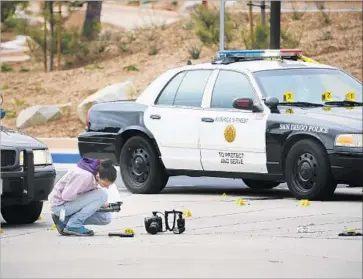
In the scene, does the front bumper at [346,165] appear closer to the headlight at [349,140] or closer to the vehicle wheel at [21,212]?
the headlight at [349,140]

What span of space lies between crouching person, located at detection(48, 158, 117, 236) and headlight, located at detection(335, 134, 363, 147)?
9.74 feet

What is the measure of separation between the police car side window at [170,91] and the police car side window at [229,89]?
0.55 meters

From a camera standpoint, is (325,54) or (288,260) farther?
(325,54)

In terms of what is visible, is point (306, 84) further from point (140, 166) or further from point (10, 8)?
point (10, 8)

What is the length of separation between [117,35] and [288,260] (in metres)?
20.1

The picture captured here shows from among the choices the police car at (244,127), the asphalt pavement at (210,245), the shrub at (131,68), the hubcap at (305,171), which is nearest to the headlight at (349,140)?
the police car at (244,127)

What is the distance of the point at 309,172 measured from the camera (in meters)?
13.6

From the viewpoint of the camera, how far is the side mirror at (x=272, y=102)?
46.1ft

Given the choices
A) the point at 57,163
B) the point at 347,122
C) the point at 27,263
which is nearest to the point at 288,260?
the point at 27,263

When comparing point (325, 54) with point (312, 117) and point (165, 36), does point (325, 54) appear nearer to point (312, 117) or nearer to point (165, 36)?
point (165, 36)

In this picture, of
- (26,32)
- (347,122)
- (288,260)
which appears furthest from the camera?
(26,32)

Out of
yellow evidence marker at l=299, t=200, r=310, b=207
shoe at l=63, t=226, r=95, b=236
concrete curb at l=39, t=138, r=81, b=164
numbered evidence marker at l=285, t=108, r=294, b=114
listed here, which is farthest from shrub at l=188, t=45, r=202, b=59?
shoe at l=63, t=226, r=95, b=236

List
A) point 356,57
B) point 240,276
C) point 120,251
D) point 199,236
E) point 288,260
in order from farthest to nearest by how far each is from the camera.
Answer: point 356,57
point 199,236
point 120,251
point 288,260
point 240,276

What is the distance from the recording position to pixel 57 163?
20.3m
